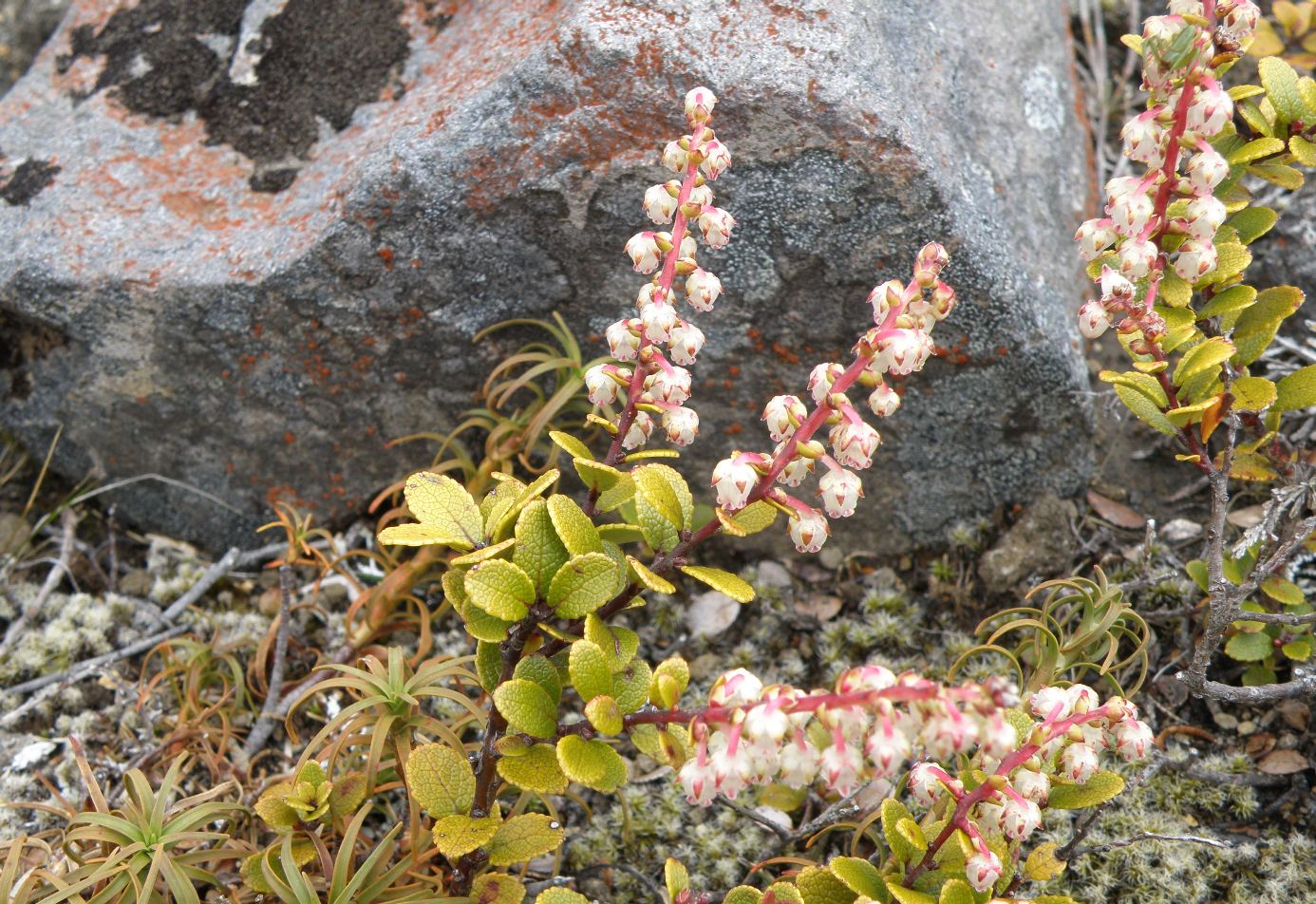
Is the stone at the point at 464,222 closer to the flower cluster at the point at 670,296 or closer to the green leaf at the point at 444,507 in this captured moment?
the flower cluster at the point at 670,296

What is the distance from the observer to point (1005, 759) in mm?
1724

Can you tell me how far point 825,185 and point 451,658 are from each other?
1.38 meters

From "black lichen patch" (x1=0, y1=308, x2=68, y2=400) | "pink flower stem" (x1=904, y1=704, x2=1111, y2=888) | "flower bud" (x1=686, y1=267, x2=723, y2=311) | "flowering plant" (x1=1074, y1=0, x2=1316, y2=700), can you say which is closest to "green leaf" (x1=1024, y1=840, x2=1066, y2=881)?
"pink flower stem" (x1=904, y1=704, x2=1111, y2=888)

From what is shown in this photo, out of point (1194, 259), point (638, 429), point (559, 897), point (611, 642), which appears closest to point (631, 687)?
point (611, 642)

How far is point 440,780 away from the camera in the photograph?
75.5 inches

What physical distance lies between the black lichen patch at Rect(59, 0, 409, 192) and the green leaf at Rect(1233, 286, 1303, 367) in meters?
2.16

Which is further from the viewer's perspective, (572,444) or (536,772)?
(572,444)

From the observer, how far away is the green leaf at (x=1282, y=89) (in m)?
2.26

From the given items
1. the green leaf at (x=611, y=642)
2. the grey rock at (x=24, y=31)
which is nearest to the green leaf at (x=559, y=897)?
the green leaf at (x=611, y=642)

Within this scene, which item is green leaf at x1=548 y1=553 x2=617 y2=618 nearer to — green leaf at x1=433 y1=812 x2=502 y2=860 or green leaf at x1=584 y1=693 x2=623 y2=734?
green leaf at x1=584 y1=693 x2=623 y2=734

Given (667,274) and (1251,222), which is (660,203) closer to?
(667,274)

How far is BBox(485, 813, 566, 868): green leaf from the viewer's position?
193 cm

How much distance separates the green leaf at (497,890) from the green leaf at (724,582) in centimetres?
69

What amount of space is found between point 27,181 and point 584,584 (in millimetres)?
2202
